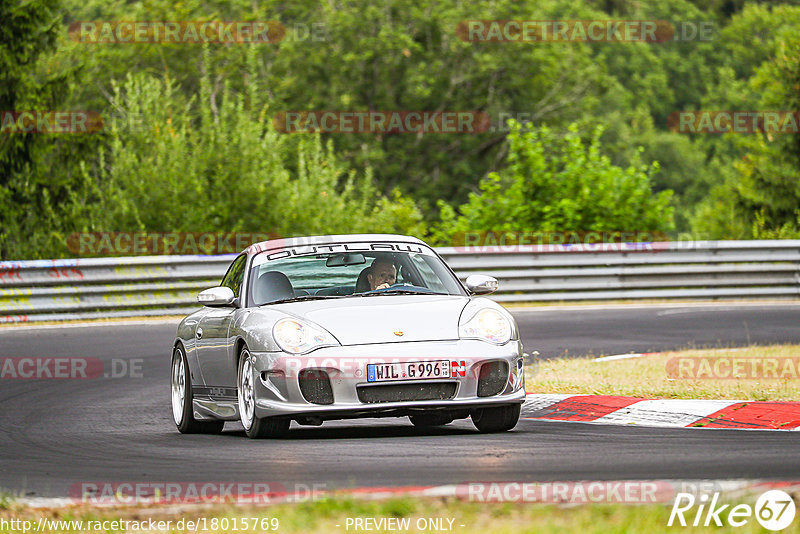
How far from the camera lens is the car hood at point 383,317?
8.43 metres

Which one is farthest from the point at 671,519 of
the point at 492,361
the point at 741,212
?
the point at 741,212

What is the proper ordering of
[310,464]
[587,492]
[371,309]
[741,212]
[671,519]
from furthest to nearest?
[741,212] < [371,309] < [310,464] < [587,492] < [671,519]

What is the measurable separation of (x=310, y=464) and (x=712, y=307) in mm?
16030

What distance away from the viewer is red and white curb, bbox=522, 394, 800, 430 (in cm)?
883

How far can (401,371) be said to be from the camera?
8328 mm

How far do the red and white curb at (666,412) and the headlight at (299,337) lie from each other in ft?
7.00

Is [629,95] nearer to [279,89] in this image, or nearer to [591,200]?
[279,89]

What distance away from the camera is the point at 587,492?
228 inches

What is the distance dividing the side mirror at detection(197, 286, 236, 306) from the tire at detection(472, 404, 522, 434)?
1831 mm
